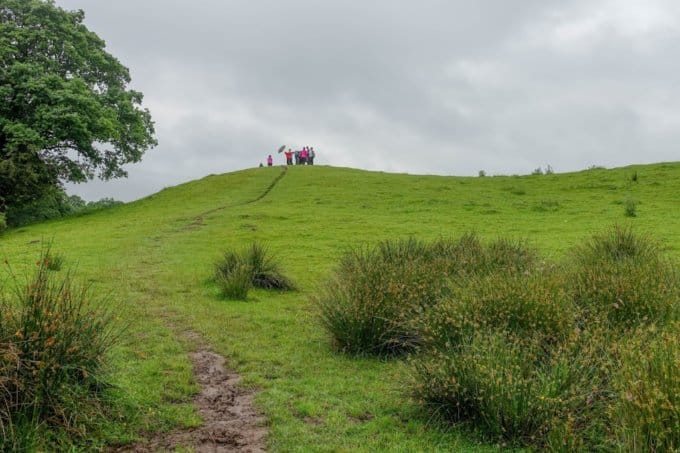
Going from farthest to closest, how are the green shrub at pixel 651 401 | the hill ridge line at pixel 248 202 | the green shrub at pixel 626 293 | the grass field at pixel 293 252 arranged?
the hill ridge line at pixel 248 202 → the green shrub at pixel 626 293 → the grass field at pixel 293 252 → the green shrub at pixel 651 401

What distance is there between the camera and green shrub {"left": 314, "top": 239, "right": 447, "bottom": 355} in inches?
372

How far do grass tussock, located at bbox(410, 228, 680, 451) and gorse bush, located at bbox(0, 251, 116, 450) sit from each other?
149 inches

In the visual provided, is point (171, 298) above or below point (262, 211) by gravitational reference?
below

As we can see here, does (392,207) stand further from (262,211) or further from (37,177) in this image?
(37,177)

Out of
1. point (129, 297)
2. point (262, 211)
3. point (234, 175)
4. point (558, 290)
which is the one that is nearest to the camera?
point (558, 290)

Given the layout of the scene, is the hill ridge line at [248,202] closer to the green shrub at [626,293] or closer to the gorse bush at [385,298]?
the gorse bush at [385,298]

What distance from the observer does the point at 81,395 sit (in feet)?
19.8

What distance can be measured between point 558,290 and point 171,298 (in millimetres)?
9323

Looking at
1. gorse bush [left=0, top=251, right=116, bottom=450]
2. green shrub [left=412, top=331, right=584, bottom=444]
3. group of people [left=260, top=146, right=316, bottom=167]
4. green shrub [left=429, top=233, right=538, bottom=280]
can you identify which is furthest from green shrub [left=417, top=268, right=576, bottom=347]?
group of people [left=260, top=146, right=316, bottom=167]

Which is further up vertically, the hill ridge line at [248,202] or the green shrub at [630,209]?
the hill ridge line at [248,202]

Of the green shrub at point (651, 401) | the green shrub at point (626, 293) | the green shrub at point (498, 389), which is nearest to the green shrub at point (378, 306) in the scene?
the green shrub at point (498, 389)

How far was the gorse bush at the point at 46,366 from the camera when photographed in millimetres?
5395

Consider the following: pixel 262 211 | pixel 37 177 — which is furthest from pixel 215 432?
pixel 37 177

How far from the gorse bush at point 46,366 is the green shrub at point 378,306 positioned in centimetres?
420
